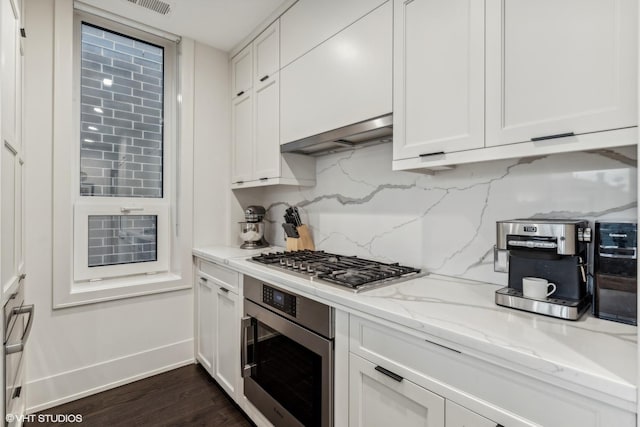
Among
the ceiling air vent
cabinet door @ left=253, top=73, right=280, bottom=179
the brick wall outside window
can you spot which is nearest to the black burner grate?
cabinet door @ left=253, top=73, right=280, bottom=179

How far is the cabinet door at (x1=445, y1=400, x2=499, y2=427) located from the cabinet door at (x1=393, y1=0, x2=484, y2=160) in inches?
32.5

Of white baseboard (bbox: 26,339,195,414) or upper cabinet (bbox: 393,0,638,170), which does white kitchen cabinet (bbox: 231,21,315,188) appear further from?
white baseboard (bbox: 26,339,195,414)

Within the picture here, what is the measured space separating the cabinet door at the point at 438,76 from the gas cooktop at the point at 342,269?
1.75ft

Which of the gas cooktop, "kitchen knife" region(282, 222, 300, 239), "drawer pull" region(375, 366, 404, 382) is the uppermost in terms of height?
"kitchen knife" region(282, 222, 300, 239)

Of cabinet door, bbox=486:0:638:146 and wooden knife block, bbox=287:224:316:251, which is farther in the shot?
wooden knife block, bbox=287:224:316:251

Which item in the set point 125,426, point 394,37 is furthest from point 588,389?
point 125,426

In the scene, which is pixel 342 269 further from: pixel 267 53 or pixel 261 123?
pixel 267 53

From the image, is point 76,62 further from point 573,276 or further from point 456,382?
point 573,276

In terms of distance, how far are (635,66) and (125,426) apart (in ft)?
8.82

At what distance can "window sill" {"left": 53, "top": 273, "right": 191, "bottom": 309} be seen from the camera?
2.04m

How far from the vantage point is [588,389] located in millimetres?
653

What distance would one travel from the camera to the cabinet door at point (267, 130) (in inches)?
82.8

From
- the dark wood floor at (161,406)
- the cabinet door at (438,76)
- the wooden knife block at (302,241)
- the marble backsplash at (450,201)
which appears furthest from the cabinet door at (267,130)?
the dark wood floor at (161,406)

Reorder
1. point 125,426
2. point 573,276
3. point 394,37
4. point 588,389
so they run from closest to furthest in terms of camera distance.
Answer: point 588,389, point 573,276, point 394,37, point 125,426
